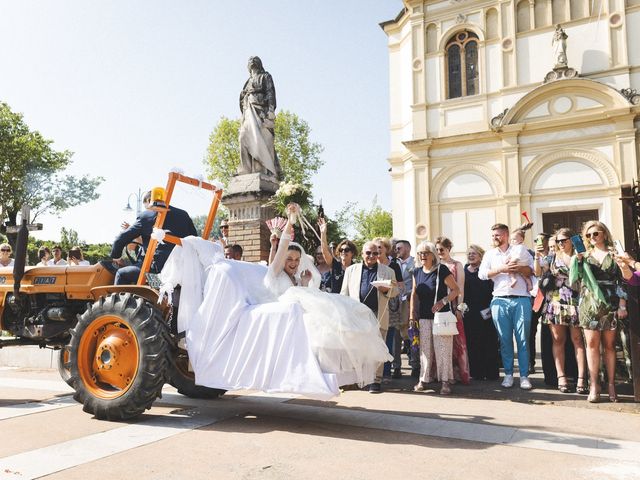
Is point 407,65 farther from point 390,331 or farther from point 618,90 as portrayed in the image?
point 390,331

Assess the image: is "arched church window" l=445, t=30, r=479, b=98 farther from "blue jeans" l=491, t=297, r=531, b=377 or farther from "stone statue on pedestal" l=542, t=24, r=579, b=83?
"blue jeans" l=491, t=297, r=531, b=377

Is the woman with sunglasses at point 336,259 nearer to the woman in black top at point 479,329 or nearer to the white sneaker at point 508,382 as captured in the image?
the woman in black top at point 479,329

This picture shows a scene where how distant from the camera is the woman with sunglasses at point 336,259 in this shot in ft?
23.1

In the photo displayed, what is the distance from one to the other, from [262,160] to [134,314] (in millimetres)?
8586

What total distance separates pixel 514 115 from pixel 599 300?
16.8 metres

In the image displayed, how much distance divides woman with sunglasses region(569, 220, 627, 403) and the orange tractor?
3991 mm

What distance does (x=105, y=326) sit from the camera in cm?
482

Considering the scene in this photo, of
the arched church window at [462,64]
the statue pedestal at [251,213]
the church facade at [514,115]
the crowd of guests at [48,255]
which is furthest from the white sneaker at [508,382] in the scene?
the arched church window at [462,64]

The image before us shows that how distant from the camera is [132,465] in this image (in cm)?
338

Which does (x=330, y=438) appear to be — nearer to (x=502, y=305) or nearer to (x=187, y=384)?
(x=187, y=384)

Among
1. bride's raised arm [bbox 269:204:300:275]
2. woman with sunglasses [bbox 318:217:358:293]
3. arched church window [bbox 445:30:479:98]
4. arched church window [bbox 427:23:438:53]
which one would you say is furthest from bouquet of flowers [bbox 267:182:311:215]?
arched church window [bbox 427:23:438:53]

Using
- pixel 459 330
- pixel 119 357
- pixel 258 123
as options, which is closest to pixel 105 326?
pixel 119 357

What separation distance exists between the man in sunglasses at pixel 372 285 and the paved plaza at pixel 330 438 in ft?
3.57

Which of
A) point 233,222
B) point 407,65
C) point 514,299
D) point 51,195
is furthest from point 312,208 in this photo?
point 51,195
